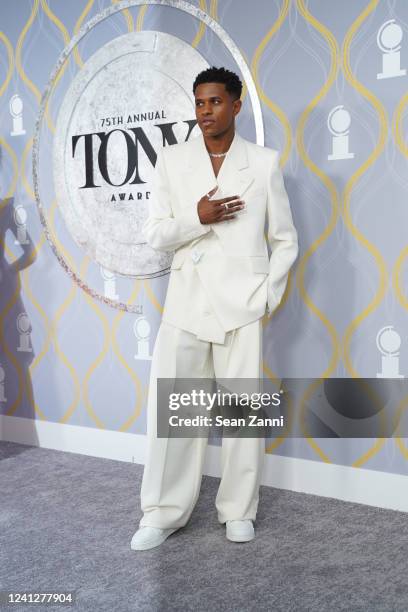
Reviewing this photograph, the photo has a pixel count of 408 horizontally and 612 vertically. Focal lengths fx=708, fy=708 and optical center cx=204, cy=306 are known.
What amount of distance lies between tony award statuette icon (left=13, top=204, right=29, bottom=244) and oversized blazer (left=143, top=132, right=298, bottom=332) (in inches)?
50.9

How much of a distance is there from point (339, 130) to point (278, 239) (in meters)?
0.55

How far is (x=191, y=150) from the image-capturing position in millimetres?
2299

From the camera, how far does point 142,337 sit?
307 cm

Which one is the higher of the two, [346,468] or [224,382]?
[224,382]

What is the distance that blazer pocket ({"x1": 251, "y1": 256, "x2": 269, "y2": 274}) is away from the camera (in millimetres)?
2229

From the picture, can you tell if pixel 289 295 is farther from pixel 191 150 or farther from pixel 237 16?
pixel 237 16

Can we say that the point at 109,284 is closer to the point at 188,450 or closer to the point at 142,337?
the point at 142,337

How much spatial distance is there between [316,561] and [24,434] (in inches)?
72.6

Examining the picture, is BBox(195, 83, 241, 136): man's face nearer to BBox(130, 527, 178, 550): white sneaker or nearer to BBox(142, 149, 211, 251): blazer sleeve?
BBox(142, 149, 211, 251): blazer sleeve

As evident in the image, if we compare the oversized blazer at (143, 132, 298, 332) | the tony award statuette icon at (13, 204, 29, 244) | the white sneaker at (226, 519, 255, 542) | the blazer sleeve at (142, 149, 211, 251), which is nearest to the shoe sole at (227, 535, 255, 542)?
the white sneaker at (226, 519, 255, 542)

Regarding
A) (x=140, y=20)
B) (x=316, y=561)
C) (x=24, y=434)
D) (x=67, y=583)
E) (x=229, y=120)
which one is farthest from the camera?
(x=24, y=434)

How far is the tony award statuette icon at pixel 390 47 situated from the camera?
2.39 meters

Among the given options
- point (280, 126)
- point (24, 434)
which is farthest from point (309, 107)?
point (24, 434)

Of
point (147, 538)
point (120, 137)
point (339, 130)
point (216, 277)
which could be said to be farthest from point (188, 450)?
point (120, 137)
